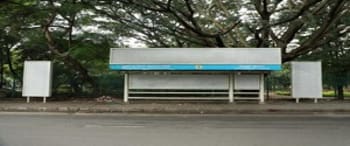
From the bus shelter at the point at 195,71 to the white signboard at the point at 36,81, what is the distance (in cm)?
350

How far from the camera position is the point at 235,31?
2153 cm

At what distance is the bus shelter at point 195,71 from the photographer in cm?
1653

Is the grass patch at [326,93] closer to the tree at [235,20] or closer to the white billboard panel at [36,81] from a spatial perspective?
the tree at [235,20]

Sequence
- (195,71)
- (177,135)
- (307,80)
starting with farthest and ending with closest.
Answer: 1. (195,71)
2. (307,80)
3. (177,135)

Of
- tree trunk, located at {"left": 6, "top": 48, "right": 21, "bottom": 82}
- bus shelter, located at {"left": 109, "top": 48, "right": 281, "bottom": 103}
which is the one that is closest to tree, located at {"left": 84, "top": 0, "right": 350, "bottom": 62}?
bus shelter, located at {"left": 109, "top": 48, "right": 281, "bottom": 103}

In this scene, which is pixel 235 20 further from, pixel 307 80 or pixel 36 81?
pixel 36 81

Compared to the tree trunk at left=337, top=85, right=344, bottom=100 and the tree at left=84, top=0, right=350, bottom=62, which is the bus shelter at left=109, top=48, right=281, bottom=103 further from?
the tree trunk at left=337, top=85, right=344, bottom=100

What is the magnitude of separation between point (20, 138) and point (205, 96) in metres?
11.4

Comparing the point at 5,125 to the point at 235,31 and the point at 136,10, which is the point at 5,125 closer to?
the point at 136,10

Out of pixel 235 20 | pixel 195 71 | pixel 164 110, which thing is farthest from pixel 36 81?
pixel 235 20

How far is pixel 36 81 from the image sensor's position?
58.4 ft

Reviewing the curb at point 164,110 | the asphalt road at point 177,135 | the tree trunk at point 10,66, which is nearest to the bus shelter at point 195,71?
the curb at point 164,110

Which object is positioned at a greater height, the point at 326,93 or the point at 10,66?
the point at 10,66

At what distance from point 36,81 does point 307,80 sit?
13275 mm
